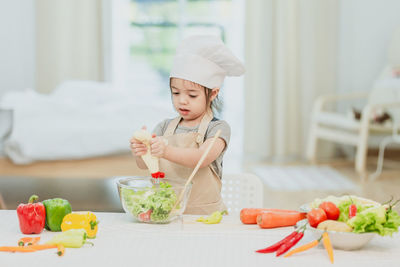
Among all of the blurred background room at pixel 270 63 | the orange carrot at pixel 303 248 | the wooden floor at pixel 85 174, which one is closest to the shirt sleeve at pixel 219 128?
the orange carrot at pixel 303 248

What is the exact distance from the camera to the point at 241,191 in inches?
75.9

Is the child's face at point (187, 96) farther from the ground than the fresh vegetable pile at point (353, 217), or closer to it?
farther from the ground

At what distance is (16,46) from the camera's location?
5840mm

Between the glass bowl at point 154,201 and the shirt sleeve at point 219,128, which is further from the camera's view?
the shirt sleeve at point 219,128

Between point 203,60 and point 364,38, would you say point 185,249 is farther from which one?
point 364,38

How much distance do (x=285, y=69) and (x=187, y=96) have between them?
3.95 m

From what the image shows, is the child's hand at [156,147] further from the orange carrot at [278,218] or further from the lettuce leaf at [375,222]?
the lettuce leaf at [375,222]

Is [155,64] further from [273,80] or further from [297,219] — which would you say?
[297,219]

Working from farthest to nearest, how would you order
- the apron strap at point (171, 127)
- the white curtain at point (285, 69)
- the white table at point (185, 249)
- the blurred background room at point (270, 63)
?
the white curtain at point (285, 69)
the blurred background room at point (270, 63)
the apron strap at point (171, 127)
the white table at point (185, 249)

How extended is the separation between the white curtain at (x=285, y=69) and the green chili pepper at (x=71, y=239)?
446 cm

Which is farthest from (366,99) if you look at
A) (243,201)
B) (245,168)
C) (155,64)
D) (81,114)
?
(243,201)

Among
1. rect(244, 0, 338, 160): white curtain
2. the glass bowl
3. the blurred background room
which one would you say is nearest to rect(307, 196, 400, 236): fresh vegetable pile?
the glass bowl

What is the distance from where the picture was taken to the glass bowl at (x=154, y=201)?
1.44m

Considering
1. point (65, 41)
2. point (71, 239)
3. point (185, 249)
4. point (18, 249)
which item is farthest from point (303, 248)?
point (65, 41)
